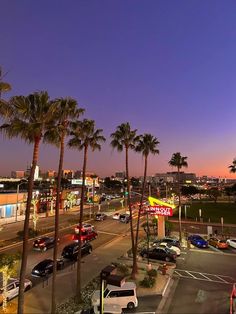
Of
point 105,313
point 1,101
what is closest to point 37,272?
point 105,313

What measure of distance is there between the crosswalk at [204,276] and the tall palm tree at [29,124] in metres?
20.2

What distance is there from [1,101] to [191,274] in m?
27.8

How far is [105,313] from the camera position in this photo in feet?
73.8

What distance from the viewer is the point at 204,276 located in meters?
32.4

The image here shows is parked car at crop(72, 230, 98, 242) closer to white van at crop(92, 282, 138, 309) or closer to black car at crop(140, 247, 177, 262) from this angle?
black car at crop(140, 247, 177, 262)

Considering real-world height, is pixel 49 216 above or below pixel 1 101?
below

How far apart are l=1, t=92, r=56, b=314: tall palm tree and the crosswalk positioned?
20184mm

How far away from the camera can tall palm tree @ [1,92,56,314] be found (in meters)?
17.8

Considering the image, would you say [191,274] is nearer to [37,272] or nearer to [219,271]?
[219,271]

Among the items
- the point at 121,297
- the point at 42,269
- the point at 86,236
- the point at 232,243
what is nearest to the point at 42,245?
the point at 86,236

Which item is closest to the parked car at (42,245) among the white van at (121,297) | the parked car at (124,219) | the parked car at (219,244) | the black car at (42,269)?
the black car at (42,269)

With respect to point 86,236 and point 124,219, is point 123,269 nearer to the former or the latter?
point 86,236

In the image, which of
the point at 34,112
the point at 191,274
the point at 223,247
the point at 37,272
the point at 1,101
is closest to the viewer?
the point at 1,101

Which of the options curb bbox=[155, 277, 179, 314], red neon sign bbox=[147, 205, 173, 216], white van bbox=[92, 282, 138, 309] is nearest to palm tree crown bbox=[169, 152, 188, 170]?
red neon sign bbox=[147, 205, 173, 216]
